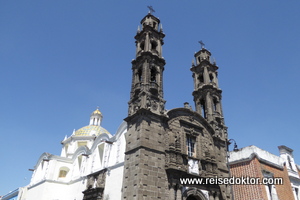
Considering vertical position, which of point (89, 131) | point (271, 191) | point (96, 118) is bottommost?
point (271, 191)

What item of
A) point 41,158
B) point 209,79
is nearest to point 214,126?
point 209,79

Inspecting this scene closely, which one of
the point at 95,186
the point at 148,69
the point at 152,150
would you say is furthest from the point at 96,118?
the point at 152,150

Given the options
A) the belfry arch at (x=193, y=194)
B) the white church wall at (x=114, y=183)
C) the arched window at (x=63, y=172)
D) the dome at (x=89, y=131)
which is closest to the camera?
the belfry arch at (x=193, y=194)

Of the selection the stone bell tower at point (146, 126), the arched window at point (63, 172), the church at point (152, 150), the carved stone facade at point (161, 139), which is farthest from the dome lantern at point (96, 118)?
the stone bell tower at point (146, 126)

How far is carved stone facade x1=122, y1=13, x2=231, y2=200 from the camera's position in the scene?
17016mm

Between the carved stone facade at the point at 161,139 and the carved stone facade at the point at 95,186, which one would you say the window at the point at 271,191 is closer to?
the carved stone facade at the point at 161,139

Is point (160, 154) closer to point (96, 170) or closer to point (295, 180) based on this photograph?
point (96, 170)

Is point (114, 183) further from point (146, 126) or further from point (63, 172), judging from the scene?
point (63, 172)

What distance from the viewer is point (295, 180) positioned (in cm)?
2433

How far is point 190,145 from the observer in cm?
2105

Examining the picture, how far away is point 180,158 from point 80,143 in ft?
83.7

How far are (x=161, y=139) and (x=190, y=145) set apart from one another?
347 centimetres

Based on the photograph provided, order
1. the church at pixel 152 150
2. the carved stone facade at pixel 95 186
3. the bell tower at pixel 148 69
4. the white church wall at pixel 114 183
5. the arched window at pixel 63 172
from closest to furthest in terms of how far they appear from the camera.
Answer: the church at pixel 152 150 → the white church wall at pixel 114 183 → the bell tower at pixel 148 69 → the carved stone facade at pixel 95 186 → the arched window at pixel 63 172

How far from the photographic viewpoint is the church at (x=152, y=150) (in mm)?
17406
